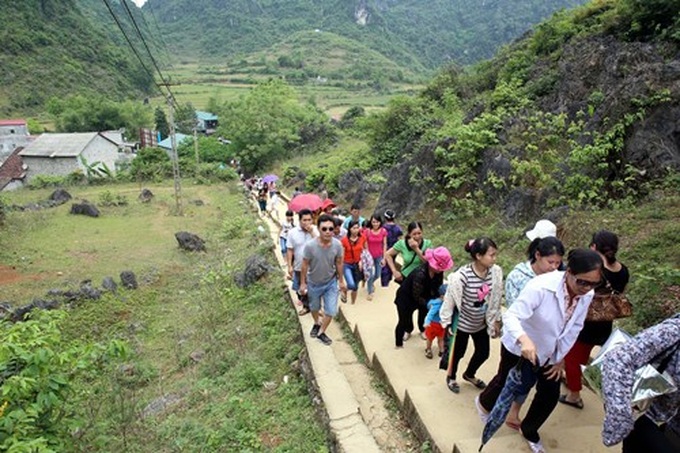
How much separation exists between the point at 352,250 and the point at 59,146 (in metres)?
42.5

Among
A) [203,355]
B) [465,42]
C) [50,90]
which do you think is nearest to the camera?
[203,355]

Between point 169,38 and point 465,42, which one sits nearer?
point 465,42

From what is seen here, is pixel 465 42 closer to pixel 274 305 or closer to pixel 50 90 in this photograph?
pixel 50 90

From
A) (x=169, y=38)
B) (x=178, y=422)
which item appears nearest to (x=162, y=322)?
(x=178, y=422)

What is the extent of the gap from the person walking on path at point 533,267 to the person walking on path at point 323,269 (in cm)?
215

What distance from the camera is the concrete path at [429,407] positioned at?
11.8 feet

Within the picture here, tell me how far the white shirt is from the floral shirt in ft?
2.18

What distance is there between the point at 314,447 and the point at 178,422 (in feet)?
6.80

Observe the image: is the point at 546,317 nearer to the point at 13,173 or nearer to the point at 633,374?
the point at 633,374

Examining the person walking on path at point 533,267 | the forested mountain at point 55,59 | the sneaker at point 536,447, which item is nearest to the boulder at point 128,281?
the person walking on path at point 533,267

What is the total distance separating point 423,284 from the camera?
16.5ft

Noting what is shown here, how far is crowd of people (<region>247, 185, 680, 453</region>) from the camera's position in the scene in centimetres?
291

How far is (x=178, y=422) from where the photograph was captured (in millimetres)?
5453

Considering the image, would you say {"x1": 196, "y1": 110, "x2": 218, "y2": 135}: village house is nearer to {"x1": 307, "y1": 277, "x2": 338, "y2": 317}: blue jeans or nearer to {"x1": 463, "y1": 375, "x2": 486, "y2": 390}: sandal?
{"x1": 307, "y1": 277, "x2": 338, "y2": 317}: blue jeans
